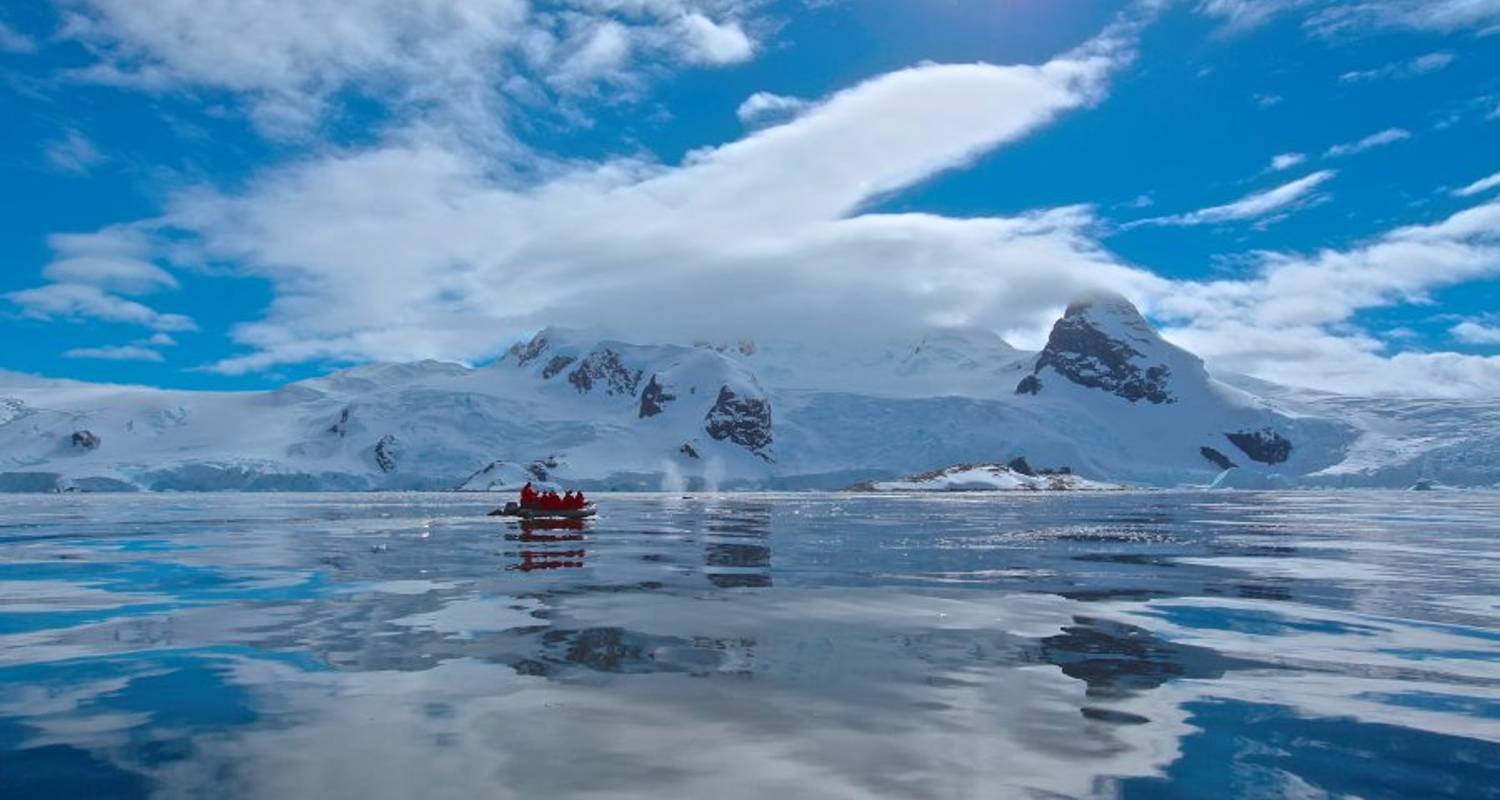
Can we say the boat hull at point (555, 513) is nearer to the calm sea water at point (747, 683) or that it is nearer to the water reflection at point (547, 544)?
the water reflection at point (547, 544)

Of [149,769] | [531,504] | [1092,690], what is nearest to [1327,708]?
[1092,690]

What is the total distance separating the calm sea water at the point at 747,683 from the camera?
8016 mm

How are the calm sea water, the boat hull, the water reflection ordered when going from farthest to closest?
the boat hull → the water reflection → the calm sea water

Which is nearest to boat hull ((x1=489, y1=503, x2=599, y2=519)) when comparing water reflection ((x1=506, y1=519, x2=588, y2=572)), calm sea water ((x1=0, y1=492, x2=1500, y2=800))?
water reflection ((x1=506, y1=519, x2=588, y2=572))

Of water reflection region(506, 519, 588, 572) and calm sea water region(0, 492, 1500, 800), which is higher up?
water reflection region(506, 519, 588, 572)

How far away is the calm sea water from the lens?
802 centimetres

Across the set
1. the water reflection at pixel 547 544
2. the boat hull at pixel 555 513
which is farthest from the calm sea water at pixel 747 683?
the boat hull at pixel 555 513

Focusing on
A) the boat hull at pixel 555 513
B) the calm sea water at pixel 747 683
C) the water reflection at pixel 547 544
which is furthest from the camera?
the boat hull at pixel 555 513

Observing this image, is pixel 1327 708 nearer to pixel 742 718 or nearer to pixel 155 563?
pixel 742 718

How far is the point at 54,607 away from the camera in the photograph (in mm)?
17562

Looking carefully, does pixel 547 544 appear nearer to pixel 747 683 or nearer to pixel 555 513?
pixel 555 513

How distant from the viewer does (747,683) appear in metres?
11.4

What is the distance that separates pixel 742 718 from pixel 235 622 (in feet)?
32.7

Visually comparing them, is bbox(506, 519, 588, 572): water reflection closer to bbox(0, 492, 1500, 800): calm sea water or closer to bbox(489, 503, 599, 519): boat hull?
bbox(489, 503, 599, 519): boat hull
